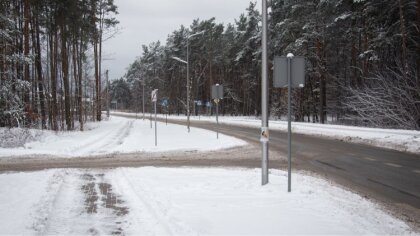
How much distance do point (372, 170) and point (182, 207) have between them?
23.7 feet

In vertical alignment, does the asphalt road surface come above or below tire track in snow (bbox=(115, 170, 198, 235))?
below

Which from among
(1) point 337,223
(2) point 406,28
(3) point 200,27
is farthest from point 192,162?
(3) point 200,27

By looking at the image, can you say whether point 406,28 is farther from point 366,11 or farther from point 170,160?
A: point 170,160

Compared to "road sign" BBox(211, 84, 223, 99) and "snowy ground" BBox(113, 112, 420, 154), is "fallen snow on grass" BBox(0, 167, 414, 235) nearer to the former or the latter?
"snowy ground" BBox(113, 112, 420, 154)

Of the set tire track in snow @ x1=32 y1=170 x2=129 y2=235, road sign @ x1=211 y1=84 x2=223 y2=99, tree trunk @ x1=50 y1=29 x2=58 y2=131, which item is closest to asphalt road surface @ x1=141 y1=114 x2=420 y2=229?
road sign @ x1=211 y1=84 x2=223 y2=99

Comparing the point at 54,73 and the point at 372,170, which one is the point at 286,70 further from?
the point at 54,73

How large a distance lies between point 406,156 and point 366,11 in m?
16.8

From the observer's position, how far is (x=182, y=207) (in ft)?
23.7

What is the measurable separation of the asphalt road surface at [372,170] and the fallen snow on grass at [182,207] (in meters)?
0.66

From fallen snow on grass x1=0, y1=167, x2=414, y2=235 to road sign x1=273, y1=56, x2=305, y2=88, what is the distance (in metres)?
2.32

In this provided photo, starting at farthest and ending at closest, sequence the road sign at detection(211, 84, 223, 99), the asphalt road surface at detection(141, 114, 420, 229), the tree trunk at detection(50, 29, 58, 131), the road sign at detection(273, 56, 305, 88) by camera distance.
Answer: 1. the tree trunk at detection(50, 29, 58, 131)
2. the road sign at detection(211, 84, 223, 99)
3. the asphalt road surface at detection(141, 114, 420, 229)
4. the road sign at detection(273, 56, 305, 88)

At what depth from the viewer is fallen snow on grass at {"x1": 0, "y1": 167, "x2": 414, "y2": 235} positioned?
19.9 ft

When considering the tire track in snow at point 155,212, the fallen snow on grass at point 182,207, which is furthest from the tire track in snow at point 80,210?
the tire track in snow at point 155,212

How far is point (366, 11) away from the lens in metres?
28.6
